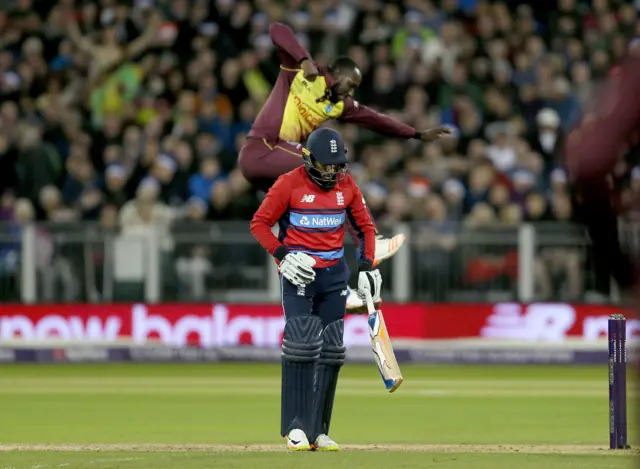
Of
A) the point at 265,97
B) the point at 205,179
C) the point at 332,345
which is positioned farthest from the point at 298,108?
the point at 265,97

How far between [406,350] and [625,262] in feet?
50.2

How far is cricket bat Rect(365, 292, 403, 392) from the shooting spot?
Result: 8336 millimetres

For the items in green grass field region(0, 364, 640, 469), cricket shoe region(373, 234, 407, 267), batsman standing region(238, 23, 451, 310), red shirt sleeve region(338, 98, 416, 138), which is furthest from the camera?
cricket shoe region(373, 234, 407, 267)

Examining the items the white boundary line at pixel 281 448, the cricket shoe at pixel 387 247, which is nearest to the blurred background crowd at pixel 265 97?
the cricket shoe at pixel 387 247

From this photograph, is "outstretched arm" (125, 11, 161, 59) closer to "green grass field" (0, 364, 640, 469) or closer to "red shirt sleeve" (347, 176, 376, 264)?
"green grass field" (0, 364, 640, 469)

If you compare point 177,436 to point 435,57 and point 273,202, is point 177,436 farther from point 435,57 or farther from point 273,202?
point 435,57

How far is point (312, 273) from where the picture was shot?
8.00m

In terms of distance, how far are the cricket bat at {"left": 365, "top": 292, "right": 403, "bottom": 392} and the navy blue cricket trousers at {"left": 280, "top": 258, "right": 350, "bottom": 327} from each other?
0.19 metres

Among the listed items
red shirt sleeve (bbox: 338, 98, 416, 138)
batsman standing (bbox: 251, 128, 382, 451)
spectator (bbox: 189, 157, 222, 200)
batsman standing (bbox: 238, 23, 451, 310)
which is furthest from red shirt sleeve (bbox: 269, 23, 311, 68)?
spectator (bbox: 189, 157, 222, 200)

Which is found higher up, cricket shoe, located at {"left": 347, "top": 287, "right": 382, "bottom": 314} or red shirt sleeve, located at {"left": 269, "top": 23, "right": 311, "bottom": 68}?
red shirt sleeve, located at {"left": 269, "top": 23, "right": 311, "bottom": 68}

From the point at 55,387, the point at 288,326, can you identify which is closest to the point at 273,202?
the point at 288,326

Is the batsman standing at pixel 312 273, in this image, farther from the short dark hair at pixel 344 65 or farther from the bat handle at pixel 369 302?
the short dark hair at pixel 344 65

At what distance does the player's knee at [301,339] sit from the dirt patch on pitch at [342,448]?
2.44ft

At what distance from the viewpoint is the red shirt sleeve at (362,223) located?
8406mm
